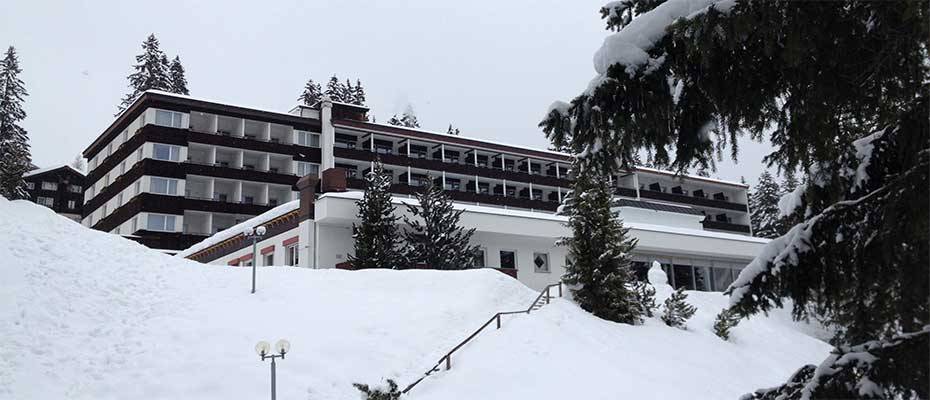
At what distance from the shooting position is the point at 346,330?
21.4 meters

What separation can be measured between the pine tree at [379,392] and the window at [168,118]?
44.4 m

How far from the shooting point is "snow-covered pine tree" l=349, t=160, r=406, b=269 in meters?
30.0

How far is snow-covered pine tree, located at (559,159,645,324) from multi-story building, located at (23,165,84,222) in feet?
243

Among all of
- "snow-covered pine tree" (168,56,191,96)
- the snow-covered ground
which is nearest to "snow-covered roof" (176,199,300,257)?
the snow-covered ground

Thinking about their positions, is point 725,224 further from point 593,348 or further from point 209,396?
point 209,396

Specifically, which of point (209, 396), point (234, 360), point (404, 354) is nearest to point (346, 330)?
point (404, 354)

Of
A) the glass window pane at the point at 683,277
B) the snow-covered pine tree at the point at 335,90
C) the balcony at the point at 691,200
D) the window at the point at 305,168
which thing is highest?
the snow-covered pine tree at the point at 335,90

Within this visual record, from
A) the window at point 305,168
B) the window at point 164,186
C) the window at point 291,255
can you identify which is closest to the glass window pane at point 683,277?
the window at point 291,255

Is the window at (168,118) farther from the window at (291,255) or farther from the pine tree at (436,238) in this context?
the pine tree at (436,238)

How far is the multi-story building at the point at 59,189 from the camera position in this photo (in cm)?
8369

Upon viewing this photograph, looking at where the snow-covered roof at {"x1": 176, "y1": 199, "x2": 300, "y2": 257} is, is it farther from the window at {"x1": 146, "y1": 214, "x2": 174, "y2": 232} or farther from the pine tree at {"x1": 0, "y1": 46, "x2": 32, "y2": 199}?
the pine tree at {"x1": 0, "y1": 46, "x2": 32, "y2": 199}

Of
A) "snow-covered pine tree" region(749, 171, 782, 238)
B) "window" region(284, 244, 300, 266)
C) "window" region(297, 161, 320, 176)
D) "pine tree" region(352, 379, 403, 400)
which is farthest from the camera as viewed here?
"snow-covered pine tree" region(749, 171, 782, 238)

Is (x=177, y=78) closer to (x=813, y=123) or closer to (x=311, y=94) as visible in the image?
(x=311, y=94)

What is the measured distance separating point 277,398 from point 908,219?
1484cm
